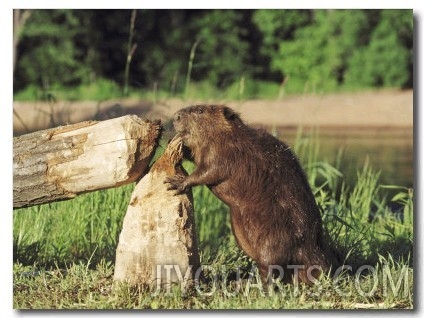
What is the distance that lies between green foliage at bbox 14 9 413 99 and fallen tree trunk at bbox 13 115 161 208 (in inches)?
387

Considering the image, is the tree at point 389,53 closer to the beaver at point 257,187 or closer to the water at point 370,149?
the water at point 370,149

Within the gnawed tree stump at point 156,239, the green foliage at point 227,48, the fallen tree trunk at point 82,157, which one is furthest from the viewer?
the green foliage at point 227,48

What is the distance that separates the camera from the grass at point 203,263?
414cm

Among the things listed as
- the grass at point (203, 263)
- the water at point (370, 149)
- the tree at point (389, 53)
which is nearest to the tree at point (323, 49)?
the tree at point (389, 53)

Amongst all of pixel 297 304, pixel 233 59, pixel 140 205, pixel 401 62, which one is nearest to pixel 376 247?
pixel 297 304

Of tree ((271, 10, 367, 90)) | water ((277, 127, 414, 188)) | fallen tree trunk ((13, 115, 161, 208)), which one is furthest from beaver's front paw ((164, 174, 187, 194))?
tree ((271, 10, 367, 90))

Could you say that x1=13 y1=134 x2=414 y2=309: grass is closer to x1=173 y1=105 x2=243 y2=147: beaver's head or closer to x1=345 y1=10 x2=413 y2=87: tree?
x1=173 y1=105 x2=243 y2=147: beaver's head

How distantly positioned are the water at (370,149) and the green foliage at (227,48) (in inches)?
51.4

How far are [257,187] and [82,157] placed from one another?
0.83 metres

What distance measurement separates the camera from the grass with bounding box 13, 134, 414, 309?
414 cm

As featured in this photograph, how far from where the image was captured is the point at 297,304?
410 centimetres

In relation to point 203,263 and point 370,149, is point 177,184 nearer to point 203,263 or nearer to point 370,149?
point 203,263
